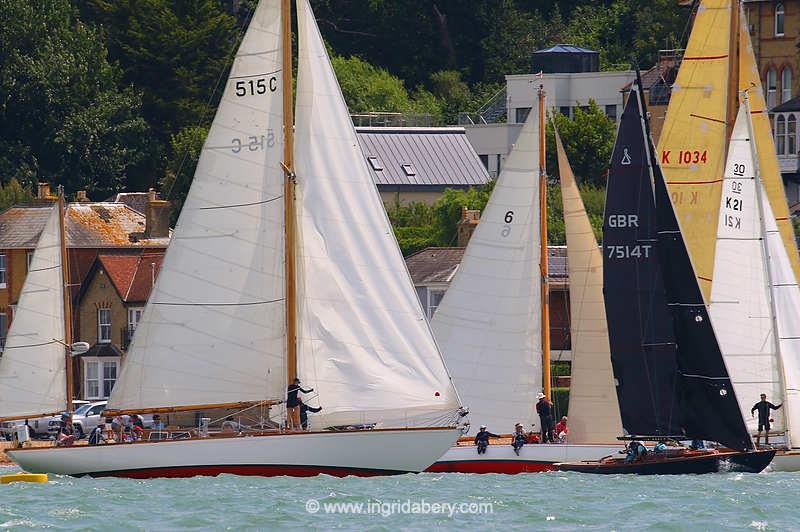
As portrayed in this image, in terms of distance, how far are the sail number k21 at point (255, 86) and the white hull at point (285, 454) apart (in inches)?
243

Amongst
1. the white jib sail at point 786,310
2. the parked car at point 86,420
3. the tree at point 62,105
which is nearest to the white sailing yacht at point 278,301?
the white jib sail at point 786,310

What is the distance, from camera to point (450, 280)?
232 feet

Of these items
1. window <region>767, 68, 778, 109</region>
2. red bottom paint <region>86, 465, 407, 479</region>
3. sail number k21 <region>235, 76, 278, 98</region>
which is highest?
window <region>767, 68, 778, 109</region>

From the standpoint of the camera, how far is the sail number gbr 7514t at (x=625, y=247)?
47.0 metres

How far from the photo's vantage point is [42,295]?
192 feet

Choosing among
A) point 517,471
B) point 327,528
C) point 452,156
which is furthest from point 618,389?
point 452,156

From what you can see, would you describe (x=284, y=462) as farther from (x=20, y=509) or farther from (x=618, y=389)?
(x=618, y=389)

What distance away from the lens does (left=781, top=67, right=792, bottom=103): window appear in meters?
86.6

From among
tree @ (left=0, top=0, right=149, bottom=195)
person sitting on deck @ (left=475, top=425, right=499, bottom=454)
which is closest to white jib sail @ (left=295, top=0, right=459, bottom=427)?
person sitting on deck @ (left=475, top=425, right=499, bottom=454)

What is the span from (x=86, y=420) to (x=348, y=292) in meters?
25.7

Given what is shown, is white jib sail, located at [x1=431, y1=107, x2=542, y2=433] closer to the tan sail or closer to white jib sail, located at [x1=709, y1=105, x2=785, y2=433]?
the tan sail

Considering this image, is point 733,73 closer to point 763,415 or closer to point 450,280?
point 763,415

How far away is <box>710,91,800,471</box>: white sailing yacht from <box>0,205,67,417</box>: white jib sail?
1700 centimetres

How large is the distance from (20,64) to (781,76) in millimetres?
31635
